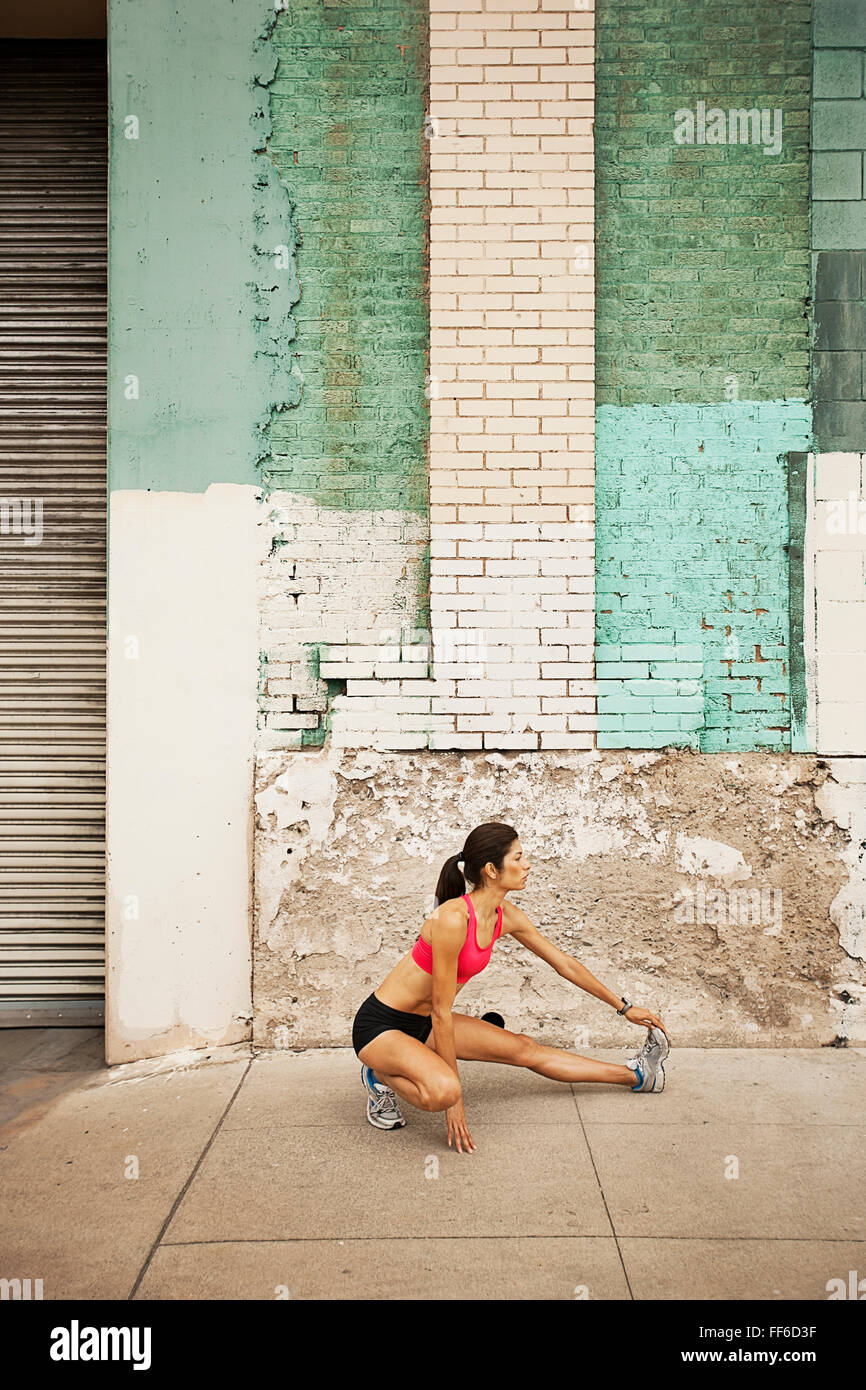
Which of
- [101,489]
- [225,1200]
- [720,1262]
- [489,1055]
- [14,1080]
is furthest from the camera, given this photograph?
[101,489]

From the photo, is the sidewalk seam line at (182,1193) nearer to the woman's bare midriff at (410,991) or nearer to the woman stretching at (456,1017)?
the woman stretching at (456,1017)

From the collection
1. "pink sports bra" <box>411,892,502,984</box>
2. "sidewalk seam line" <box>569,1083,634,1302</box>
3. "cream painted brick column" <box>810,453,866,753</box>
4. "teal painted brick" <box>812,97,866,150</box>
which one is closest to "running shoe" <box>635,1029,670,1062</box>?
"sidewalk seam line" <box>569,1083,634,1302</box>

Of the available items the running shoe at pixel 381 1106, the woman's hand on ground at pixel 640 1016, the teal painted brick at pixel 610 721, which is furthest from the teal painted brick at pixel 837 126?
the running shoe at pixel 381 1106

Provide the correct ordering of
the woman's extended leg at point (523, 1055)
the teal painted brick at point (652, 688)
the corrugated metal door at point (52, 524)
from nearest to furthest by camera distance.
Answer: the woman's extended leg at point (523, 1055) → the teal painted brick at point (652, 688) → the corrugated metal door at point (52, 524)

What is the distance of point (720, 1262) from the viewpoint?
113 inches

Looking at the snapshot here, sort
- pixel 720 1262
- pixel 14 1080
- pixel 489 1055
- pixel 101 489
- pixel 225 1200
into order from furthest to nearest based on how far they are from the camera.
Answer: pixel 101 489
pixel 14 1080
pixel 489 1055
pixel 225 1200
pixel 720 1262

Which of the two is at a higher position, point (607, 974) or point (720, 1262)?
point (607, 974)

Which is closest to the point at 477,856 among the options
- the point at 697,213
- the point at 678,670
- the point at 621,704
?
the point at 621,704

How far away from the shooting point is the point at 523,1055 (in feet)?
12.9

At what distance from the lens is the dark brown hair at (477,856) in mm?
3650

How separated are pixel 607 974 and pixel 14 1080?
2702mm

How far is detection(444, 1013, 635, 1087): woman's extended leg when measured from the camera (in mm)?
3879

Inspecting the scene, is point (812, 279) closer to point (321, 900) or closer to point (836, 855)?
point (836, 855)

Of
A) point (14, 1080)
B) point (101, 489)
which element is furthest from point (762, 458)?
point (14, 1080)
